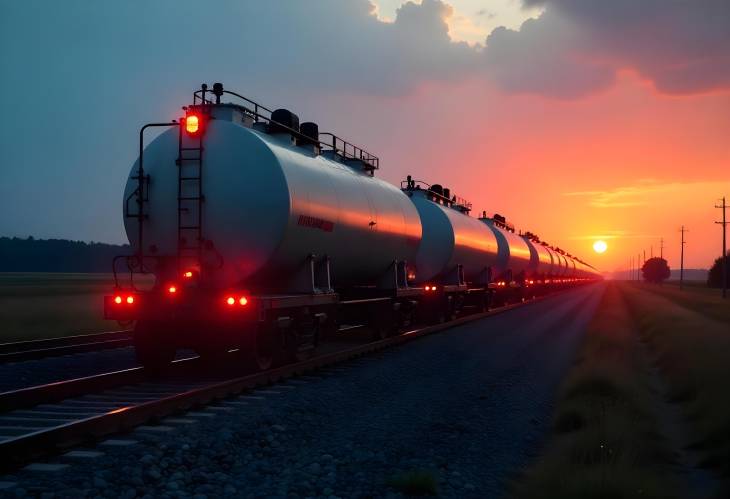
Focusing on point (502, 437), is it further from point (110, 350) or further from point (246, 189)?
point (110, 350)

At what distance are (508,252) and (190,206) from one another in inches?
964

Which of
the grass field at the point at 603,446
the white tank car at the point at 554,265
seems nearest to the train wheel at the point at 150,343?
the grass field at the point at 603,446

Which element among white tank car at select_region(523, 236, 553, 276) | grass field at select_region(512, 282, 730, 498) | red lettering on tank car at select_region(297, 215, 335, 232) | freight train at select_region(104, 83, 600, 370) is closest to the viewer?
grass field at select_region(512, 282, 730, 498)

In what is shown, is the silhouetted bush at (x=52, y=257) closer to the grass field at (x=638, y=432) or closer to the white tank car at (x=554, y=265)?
the white tank car at (x=554, y=265)

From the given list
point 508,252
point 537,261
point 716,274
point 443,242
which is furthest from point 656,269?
point 443,242

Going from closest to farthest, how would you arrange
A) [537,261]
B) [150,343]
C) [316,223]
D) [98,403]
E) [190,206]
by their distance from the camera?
[98,403], [190,206], [150,343], [316,223], [537,261]

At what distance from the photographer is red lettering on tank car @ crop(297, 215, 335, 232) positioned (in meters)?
12.0

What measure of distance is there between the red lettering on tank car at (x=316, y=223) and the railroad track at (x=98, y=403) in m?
2.52

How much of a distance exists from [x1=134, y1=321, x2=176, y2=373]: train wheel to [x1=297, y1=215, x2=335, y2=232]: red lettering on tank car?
9.99 feet

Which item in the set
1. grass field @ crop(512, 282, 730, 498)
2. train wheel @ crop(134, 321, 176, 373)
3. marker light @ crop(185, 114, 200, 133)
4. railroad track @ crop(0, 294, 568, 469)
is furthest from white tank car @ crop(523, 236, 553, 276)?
marker light @ crop(185, 114, 200, 133)

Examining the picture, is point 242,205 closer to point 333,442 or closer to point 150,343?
point 150,343

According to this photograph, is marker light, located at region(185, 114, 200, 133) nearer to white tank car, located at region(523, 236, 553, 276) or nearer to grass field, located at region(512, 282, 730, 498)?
grass field, located at region(512, 282, 730, 498)

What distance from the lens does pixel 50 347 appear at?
1670 cm

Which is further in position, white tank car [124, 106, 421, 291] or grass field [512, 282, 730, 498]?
white tank car [124, 106, 421, 291]
